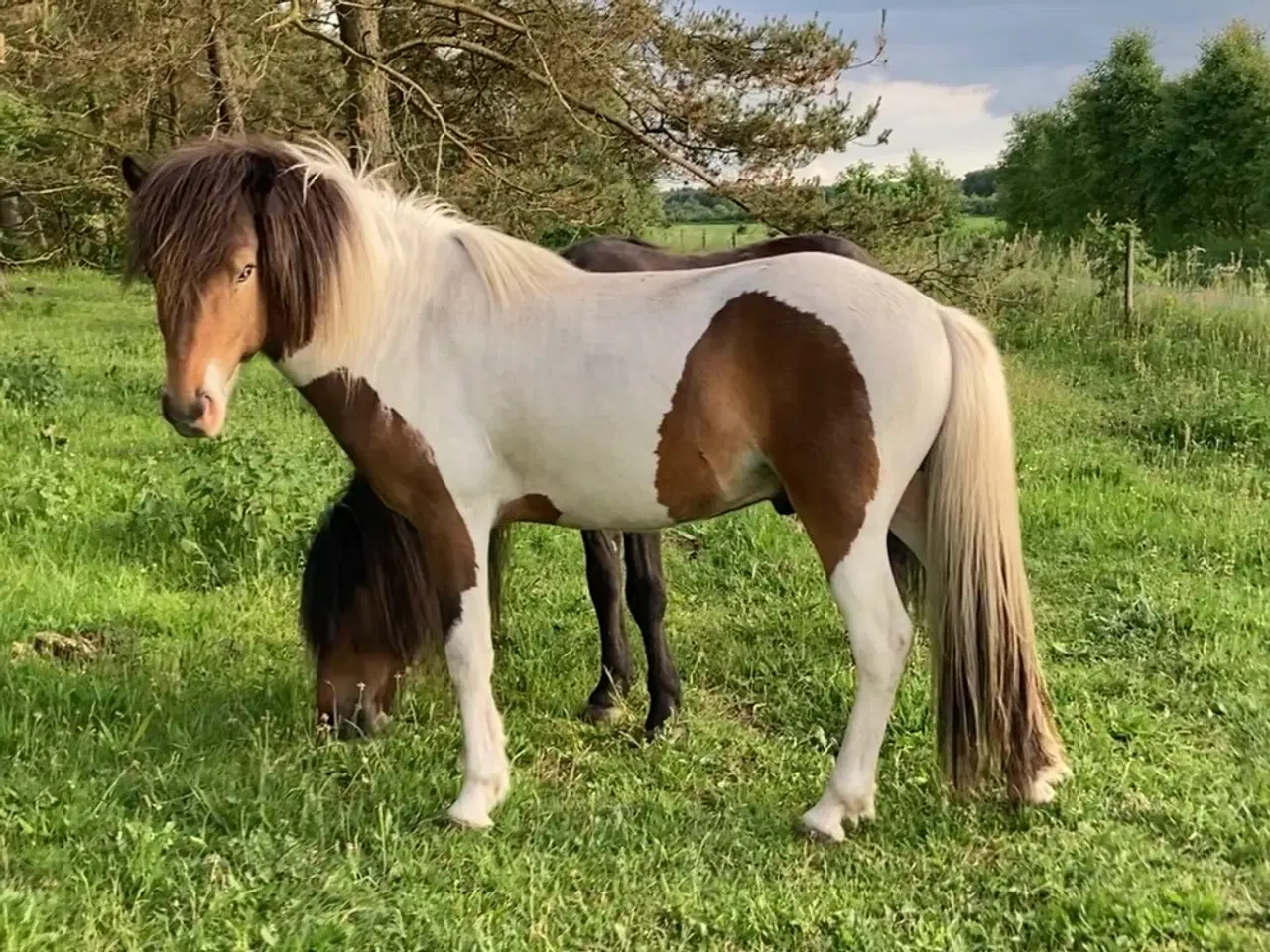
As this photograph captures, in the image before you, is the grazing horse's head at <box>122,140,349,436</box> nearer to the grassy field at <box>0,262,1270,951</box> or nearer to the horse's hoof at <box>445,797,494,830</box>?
the grassy field at <box>0,262,1270,951</box>

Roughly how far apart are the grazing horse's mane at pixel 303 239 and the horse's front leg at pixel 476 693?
27.2 inches

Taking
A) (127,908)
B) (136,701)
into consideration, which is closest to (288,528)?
(136,701)

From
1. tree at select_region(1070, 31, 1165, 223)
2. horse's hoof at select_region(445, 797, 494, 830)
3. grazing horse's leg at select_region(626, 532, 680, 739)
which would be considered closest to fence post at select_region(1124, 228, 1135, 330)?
grazing horse's leg at select_region(626, 532, 680, 739)

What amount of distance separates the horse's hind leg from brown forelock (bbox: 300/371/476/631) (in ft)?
3.50

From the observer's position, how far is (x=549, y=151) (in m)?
9.70

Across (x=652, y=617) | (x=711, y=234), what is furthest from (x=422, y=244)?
(x=711, y=234)

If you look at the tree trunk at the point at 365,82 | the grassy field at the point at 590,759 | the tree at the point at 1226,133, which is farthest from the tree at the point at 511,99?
the tree at the point at 1226,133

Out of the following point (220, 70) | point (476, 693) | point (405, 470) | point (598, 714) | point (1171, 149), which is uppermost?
point (1171, 149)

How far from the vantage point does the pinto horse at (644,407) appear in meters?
2.88

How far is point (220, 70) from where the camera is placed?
798 centimetres

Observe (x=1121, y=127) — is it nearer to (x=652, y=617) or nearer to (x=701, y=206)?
(x=701, y=206)

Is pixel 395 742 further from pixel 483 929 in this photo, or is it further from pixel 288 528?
pixel 288 528

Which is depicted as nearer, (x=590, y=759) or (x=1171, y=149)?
(x=590, y=759)

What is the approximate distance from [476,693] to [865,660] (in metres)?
1.12
